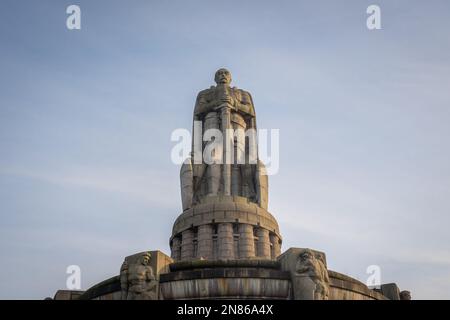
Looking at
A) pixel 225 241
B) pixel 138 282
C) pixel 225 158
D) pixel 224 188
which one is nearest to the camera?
pixel 138 282

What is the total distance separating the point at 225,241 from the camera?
2494cm

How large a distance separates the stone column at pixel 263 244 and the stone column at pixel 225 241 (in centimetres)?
139

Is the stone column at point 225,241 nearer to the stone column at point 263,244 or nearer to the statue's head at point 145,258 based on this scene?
the stone column at point 263,244

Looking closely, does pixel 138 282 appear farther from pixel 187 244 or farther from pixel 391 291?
pixel 187 244

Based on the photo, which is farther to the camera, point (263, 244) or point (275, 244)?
point (275, 244)

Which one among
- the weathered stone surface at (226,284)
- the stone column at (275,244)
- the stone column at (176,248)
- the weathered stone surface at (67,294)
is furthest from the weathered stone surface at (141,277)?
the stone column at (275,244)

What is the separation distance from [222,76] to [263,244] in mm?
10224

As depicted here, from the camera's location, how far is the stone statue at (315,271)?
1634 cm

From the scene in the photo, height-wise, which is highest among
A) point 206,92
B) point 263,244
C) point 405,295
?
point 206,92

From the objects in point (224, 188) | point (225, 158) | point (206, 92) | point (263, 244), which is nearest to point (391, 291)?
point (263, 244)

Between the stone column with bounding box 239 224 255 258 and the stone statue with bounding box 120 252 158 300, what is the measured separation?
28.5 ft
